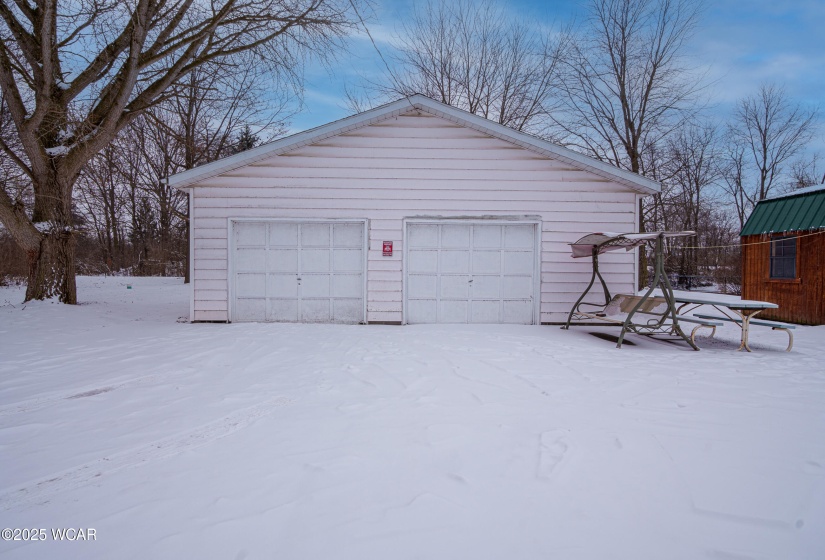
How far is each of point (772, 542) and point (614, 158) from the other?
18460mm

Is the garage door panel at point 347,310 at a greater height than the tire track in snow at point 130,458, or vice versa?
the garage door panel at point 347,310

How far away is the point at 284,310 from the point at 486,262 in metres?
4.46

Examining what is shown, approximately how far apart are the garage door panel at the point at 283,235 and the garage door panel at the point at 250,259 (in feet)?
1.07

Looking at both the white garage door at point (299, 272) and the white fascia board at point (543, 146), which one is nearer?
the white fascia board at point (543, 146)

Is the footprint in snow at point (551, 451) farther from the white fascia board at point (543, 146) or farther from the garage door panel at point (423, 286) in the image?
the white fascia board at point (543, 146)

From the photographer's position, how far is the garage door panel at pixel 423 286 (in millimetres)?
9414

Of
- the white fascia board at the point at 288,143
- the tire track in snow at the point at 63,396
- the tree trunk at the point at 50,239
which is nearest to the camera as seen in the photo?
the tire track in snow at the point at 63,396

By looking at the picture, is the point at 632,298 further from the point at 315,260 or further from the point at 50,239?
the point at 50,239

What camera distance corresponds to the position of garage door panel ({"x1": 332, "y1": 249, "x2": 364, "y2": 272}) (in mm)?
9359

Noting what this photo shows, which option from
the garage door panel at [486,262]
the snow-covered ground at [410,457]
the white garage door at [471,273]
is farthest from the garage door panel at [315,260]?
the snow-covered ground at [410,457]

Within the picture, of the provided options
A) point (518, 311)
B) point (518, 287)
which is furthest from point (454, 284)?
point (518, 311)

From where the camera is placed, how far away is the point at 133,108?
10.4 m

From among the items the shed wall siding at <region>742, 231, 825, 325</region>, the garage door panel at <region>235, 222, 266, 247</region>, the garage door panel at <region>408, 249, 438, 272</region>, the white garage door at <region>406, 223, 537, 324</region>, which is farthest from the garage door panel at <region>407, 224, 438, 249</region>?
the shed wall siding at <region>742, 231, 825, 325</region>

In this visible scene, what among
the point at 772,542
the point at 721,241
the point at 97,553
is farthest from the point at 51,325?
the point at 721,241
